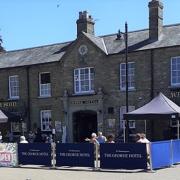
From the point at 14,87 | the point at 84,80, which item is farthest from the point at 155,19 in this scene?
the point at 14,87

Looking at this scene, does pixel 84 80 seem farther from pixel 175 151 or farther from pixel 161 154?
pixel 161 154

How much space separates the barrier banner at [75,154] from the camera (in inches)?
733

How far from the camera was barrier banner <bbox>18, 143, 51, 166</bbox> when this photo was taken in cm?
1967

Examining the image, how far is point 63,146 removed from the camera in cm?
1928

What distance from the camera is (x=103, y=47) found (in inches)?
1275

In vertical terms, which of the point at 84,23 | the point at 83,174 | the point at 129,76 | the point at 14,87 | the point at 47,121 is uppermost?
the point at 84,23

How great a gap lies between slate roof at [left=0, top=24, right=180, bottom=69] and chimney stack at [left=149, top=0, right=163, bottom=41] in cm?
39

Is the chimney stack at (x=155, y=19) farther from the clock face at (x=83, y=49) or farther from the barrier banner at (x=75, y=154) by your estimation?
the barrier banner at (x=75, y=154)

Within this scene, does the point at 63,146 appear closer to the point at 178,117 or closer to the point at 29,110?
the point at 178,117

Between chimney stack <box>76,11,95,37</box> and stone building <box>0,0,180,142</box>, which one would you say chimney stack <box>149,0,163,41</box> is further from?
chimney stack <box>76,11,95,37</box>

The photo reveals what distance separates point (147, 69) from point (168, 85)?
180cm

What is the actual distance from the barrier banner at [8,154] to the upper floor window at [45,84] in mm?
13917

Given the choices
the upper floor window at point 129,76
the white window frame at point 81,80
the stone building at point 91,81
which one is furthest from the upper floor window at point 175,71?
the white window frame at point 81,80

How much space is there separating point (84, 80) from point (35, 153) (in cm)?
1307
